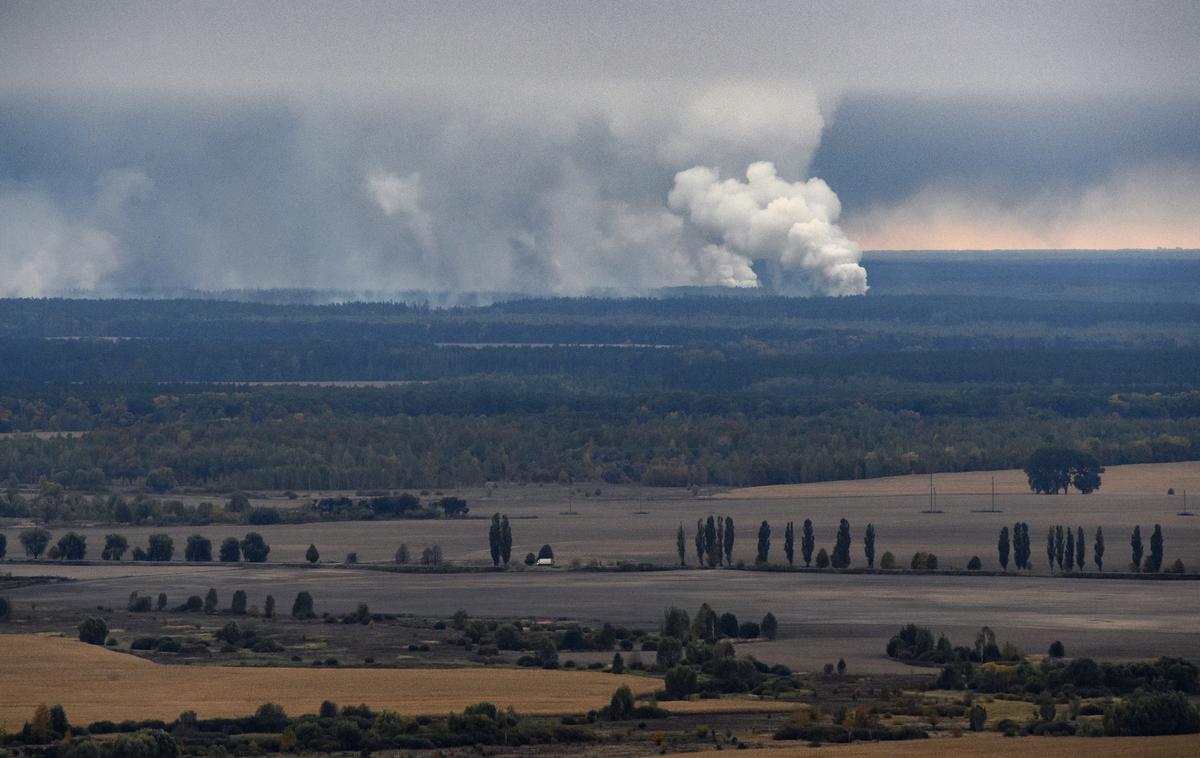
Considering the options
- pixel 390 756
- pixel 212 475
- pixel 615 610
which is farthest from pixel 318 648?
pixel 212 475

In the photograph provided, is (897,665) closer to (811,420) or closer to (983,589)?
(983,589)

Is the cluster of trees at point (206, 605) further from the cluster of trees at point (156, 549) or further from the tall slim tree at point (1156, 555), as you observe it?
the tall slim tree at point (1156, 555)

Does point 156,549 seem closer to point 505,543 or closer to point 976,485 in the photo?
point 505,543

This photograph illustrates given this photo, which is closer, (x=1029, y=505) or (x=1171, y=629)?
(x=1171, y=629)

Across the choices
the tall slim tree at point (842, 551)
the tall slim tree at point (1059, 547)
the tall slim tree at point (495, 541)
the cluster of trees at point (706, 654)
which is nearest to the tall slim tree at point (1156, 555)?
the tall slim tree at point (1059, 547)

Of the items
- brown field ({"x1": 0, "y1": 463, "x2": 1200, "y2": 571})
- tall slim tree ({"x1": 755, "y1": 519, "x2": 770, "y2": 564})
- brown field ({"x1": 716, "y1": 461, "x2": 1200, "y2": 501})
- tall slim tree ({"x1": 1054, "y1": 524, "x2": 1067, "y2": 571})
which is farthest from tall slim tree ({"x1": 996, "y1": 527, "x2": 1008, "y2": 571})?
brown field ({"x1": 716, "y1": 461, "x2": 1200, "y2": 501})

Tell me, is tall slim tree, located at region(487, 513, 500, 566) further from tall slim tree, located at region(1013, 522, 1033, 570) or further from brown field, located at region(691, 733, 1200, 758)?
brown field, located at region(691, 733, 1200, 758)

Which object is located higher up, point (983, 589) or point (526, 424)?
point (526, 424)
